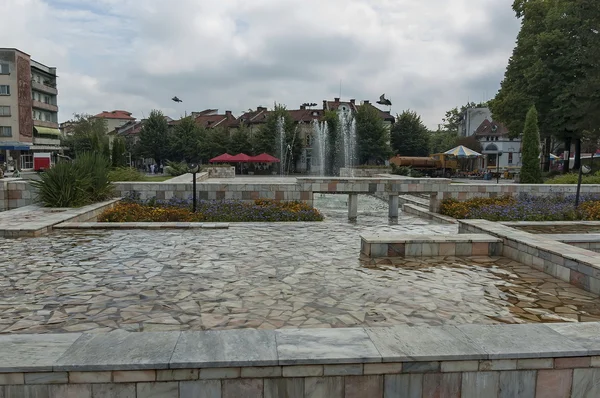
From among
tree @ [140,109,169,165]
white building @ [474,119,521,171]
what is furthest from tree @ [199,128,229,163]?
white building @ [474,119,521,171]

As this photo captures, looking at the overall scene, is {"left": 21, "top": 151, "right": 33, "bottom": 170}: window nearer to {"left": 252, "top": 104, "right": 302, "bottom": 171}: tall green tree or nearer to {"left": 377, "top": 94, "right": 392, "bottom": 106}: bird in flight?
{"left": 252, "top": 104, "right": 302, "bottom": 171}: tall green tree

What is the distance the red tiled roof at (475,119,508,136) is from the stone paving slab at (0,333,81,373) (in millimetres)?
64908

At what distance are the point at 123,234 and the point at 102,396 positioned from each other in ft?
21.3

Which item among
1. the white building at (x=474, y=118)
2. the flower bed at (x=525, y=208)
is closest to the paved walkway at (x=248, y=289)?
the flower bed at (x=525, y=208)

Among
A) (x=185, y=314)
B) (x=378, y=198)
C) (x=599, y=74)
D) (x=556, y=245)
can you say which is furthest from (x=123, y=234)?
(x=599, y=74)

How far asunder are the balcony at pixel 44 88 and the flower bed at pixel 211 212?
47.7m

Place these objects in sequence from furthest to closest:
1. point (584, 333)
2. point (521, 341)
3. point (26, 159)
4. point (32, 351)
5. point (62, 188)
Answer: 1. point (26, 159)
2. point (62, 188)
3. point (584, 333)
4. point (521, 341)
5. point (32, 351)

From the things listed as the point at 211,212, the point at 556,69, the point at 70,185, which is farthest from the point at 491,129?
the point at 70,185

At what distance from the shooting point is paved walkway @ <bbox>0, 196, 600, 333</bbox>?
422 cm

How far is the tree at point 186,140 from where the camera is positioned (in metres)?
53.5

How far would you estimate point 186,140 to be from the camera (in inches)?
2117

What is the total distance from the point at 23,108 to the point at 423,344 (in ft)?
180

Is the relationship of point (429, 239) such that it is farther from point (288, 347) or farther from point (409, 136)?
point (409, 136)

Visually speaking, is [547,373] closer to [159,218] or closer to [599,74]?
[159,218]
